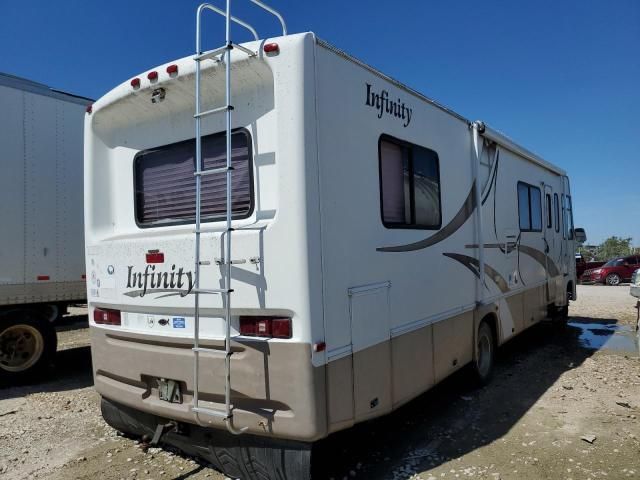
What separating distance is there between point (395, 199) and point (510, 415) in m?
2.57

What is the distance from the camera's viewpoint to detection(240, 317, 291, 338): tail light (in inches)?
120

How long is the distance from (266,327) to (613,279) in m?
22.8

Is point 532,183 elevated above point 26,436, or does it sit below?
above

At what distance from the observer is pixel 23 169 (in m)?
6.45

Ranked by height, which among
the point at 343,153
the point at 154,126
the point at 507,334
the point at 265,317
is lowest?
the point at 507,334

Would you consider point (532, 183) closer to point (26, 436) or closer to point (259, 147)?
point (259, 147)

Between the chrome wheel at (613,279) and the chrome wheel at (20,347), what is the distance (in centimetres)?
2237

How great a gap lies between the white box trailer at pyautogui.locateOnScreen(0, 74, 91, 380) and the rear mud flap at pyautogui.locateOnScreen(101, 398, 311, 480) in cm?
329

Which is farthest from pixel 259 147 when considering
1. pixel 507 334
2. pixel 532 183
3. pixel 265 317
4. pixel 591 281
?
pixel 591 281

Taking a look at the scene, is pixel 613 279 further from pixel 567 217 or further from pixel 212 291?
pixel 212 291

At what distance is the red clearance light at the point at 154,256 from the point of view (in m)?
3.63

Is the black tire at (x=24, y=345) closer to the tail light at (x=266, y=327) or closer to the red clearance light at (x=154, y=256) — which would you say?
the red clearance light at (x=154, y=256)

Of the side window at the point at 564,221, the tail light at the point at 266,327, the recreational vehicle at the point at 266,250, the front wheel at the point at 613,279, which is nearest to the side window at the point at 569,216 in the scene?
the side window at the point at 564,221

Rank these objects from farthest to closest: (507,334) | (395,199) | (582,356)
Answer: (582,356), (507,334), (395,199)
